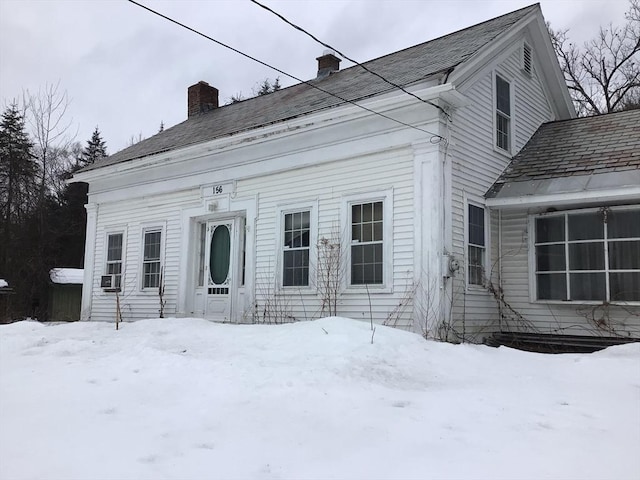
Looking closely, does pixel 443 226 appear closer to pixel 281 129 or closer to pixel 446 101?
pixel 446 101

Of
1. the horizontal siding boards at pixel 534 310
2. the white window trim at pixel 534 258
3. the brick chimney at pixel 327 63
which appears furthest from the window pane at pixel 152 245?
the white window trim at pixel 534 258

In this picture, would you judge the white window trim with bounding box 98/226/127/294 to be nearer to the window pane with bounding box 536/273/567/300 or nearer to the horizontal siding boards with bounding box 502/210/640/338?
the horizontal siding boards with bounding box 502/210/640/338

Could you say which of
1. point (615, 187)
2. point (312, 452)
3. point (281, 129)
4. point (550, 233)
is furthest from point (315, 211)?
point (312, 452)

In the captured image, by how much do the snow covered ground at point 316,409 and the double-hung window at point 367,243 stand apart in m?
2.22

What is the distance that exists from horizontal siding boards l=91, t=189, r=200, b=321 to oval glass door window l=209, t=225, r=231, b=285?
0.99 metres

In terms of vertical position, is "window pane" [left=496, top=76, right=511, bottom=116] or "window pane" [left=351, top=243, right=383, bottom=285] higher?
"window pane" [left=496, top=76, right=511, bottom=116]

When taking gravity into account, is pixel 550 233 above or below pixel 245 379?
above

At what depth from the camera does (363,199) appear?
10539 millimetres

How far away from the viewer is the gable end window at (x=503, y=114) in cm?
1166

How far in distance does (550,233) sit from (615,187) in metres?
1.58

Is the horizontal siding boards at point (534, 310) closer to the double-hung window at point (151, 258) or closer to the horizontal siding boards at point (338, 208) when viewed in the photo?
the horizontal siding boards at point (338, 208)

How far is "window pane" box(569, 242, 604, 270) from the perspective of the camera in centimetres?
992

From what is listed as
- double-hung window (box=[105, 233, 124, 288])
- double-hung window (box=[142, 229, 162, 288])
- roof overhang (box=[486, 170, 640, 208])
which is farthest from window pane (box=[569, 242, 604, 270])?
double-hung window (box=[105, 233, 124, 288])

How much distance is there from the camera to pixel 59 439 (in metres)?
4.32
